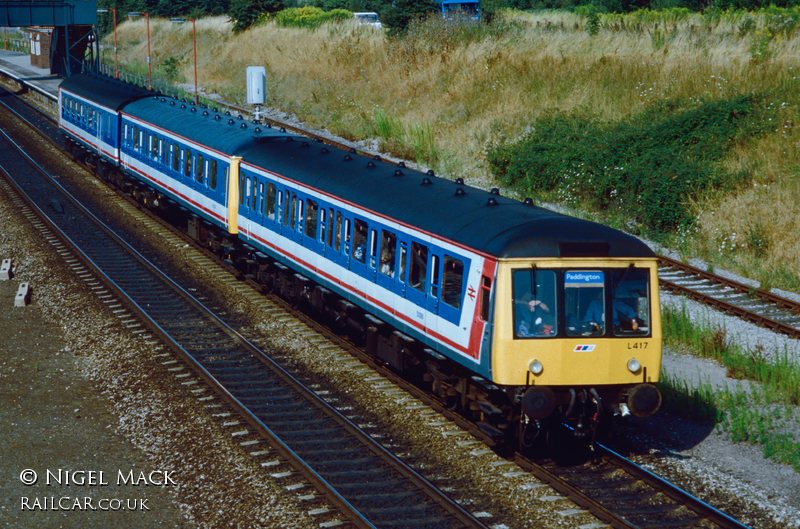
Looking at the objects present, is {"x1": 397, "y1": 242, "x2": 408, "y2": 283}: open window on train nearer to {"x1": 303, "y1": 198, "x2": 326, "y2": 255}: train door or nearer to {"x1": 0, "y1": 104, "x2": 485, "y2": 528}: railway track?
{"x1": 0, "y1": 104, "x2": 485, "y2": 528}: railway track

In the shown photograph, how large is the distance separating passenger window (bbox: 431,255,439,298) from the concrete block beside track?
34.2ft

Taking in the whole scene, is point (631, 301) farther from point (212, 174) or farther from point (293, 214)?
point (212, 174)

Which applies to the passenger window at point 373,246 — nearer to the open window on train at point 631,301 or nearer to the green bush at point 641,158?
the open window on train at point 631,301

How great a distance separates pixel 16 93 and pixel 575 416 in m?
57.1

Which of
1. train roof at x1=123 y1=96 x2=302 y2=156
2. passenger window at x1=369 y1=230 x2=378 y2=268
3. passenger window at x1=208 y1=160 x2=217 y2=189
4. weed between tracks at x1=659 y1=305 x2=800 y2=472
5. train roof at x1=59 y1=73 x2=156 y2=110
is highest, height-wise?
train roof at x1=59 y1=73 x2=156 y2=110

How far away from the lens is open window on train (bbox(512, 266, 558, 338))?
408 inches

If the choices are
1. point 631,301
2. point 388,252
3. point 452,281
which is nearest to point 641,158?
point 388,252

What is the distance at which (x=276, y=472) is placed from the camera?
1069 centimetres

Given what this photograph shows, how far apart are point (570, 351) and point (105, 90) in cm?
2638

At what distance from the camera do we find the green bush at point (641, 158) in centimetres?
2305

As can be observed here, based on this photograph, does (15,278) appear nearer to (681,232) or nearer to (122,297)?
(122,297)

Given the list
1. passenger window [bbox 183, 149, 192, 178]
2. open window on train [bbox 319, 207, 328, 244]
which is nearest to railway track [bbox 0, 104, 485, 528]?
open window on train [bbox 319, 207, 328, 244]

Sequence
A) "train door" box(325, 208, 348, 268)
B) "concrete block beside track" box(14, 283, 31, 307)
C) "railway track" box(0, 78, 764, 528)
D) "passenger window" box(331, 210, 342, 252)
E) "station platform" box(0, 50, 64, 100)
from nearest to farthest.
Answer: "railway track" box(0, 78, 764, 528) → "train door" box(325, 208, 348, 268) → "passenger window" box(331, 210, 342, 252) → "concrete block beside track" box(14, 283, 31, 307) → "station platform" box(0, 50, 64, 100)

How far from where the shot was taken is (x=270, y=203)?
18.2 m
